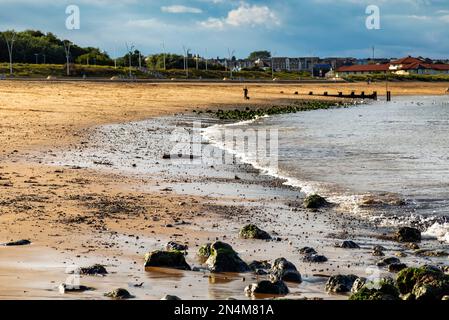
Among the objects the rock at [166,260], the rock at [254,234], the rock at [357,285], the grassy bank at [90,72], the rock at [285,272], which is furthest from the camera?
the grassy bank at [90,72]

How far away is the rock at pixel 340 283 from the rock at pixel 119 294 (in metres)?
2.36

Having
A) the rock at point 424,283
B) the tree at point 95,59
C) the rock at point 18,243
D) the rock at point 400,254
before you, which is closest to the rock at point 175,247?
the rock at point 18,243

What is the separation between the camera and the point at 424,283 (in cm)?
855

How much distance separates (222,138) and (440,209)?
58.0ft

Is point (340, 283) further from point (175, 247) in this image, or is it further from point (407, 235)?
point (407, 235)

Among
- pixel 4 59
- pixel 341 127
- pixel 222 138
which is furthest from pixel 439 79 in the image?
pixel 222 138

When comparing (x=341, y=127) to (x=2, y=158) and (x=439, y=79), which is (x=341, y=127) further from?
(x=439, y=79)

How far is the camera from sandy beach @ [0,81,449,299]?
897cm

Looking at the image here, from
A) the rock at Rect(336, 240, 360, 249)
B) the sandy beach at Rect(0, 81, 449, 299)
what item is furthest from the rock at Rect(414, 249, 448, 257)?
the rock at Rect(336, 240, 360, 249)

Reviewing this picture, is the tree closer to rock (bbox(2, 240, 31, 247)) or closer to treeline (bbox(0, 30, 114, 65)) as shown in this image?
treeline (bbox(0, 30, 114, 65))

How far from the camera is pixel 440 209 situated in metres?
15.3

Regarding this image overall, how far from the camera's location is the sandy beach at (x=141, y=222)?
353 inches

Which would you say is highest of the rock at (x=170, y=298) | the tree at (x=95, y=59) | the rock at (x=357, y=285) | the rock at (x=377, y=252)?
the tree at (x=95, y=59)

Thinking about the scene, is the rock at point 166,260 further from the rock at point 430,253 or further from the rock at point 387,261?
the rock at point 430,253
